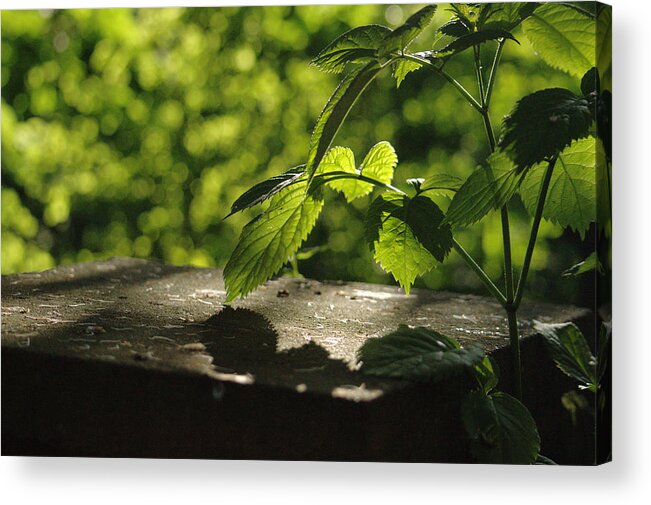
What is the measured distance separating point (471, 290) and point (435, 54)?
76cm

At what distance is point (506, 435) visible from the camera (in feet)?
3.77

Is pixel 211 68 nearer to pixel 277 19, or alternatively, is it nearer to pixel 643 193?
pixel 277 19

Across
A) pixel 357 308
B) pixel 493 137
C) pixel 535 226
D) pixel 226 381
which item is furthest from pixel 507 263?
pixel 226 381

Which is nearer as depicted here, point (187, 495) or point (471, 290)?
point (187, 495)

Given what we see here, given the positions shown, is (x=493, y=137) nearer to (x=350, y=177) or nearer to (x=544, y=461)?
(x=350, y=177)

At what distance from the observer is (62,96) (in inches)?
74.6

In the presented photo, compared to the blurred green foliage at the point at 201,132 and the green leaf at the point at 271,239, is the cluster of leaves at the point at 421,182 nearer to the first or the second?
the green leaf at the point at 271,239

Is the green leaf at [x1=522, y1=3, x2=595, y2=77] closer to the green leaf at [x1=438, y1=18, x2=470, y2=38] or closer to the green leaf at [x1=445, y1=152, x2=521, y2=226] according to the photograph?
the green leaf at [x1=438, y1=18, x2=470, y2=38]

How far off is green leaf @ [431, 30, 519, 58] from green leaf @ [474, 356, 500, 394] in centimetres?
41

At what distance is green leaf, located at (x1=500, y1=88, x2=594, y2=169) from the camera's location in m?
1.04

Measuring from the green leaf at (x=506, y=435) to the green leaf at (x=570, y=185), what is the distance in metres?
0.27

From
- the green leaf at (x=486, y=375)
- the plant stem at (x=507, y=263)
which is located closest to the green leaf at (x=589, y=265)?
the plant stem at (x=507, y=263)

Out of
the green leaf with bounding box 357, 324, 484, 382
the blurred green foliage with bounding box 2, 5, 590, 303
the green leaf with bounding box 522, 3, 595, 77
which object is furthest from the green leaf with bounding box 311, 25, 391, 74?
the blurred green foliage with bounding box 2, 5, 590, 303

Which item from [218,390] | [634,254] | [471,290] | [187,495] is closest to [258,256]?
[218,390]
